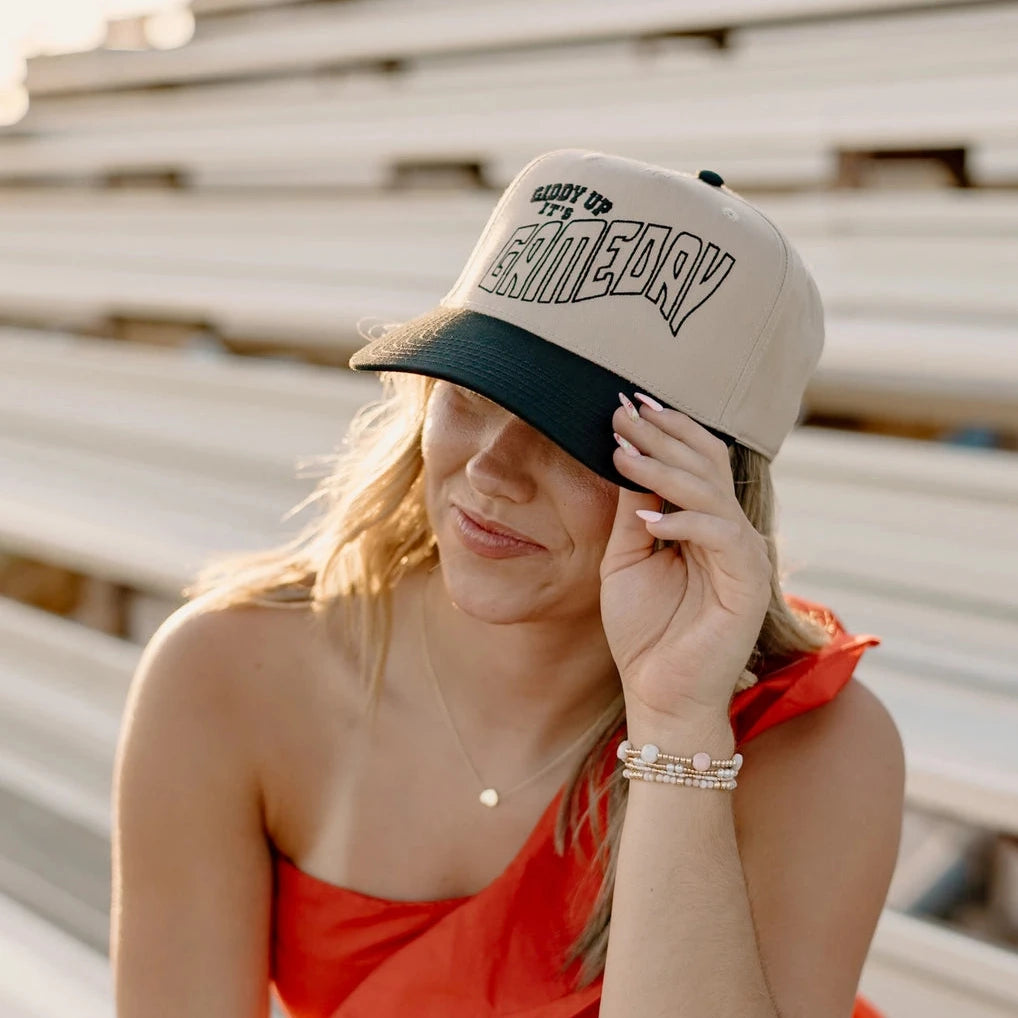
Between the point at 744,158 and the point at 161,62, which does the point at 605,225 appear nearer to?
the point at 744,158

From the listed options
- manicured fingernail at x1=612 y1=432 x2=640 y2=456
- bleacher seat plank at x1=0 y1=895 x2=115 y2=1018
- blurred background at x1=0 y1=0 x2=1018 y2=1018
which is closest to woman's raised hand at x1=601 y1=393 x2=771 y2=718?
manicured fingernail at x1=612 y1=432 x2=640 y2=456

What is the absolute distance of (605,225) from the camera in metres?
0.87

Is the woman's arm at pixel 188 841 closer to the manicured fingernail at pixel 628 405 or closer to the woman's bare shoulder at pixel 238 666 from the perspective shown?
the woman's bare shoulder at pixel 238 666

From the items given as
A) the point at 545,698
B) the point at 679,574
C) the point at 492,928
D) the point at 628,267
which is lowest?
the point at 492,928

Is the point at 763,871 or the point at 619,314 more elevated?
the point at 619,314

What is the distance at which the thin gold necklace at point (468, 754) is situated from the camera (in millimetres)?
1049

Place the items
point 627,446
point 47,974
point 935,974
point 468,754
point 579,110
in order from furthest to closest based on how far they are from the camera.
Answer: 1. point 579,110
2. point 47,974
3. point 935,974
4. point 468,754
5. point 627,446

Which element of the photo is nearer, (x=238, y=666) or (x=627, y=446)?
(x=627, y=446)

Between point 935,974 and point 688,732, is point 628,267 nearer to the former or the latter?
point 688,732

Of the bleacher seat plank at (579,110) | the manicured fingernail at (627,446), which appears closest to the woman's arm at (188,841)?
the manicured fingernail at (627,446)

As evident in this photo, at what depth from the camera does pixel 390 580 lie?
111 cm

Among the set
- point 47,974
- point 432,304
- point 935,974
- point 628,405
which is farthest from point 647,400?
point 432,304

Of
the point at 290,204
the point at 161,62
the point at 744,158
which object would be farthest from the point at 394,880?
the point at 161,62

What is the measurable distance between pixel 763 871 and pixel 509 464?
1.25 ft
